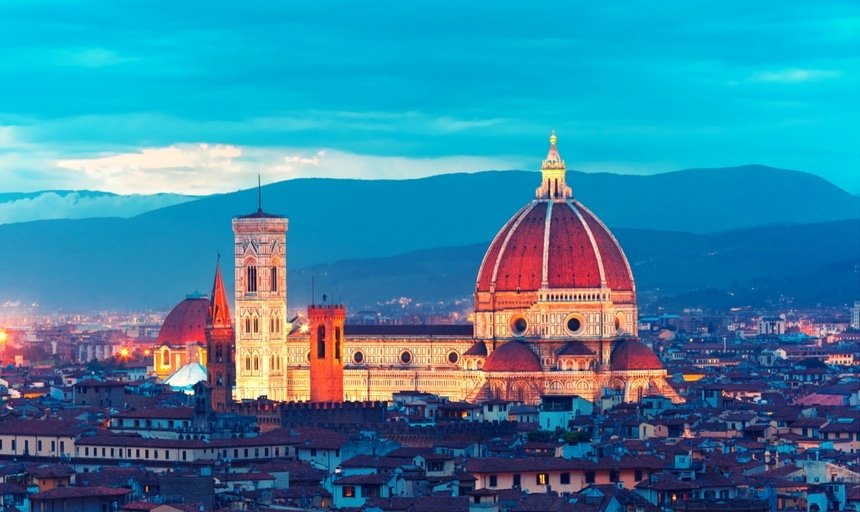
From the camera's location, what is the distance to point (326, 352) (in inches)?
5955

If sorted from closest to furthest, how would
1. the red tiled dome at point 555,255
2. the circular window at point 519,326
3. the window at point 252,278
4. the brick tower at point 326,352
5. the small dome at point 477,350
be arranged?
the brick tower at point 326,352 → the small dome at point 477,350 → the red tiled dome at point 555,255 → the circular window at point 519,326 → the window at point 252,278

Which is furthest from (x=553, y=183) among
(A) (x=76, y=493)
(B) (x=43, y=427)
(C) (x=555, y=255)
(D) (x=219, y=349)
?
(A) (x=76, y=493)

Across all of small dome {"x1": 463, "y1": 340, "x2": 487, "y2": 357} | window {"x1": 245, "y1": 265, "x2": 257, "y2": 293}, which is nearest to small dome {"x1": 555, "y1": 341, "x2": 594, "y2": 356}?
small dome {"x1": 463, "y1": 340, "x2": 487, "y2": 357}

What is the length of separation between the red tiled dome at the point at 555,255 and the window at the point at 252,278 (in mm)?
11559

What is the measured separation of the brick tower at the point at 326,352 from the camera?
492ft

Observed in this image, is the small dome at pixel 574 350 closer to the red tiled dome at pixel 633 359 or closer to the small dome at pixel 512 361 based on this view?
the red tiled dome at pixel 633 359

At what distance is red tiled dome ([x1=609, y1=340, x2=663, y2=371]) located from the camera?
153 m

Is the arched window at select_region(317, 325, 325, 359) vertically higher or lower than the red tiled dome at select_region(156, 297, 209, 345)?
lower

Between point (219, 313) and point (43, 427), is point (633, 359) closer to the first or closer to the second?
point (219, 313)

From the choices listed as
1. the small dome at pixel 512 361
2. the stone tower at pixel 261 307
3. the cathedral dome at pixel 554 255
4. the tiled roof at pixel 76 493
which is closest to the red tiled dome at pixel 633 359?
the small dome at pixel 512 361

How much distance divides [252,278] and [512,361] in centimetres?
1552

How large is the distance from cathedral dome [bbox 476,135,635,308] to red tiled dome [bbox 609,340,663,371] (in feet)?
15.4

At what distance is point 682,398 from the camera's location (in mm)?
144625

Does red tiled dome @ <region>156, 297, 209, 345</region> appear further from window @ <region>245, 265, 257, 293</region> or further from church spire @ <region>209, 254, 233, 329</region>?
church spire @ <region>209, 254, 233, 329</region>
